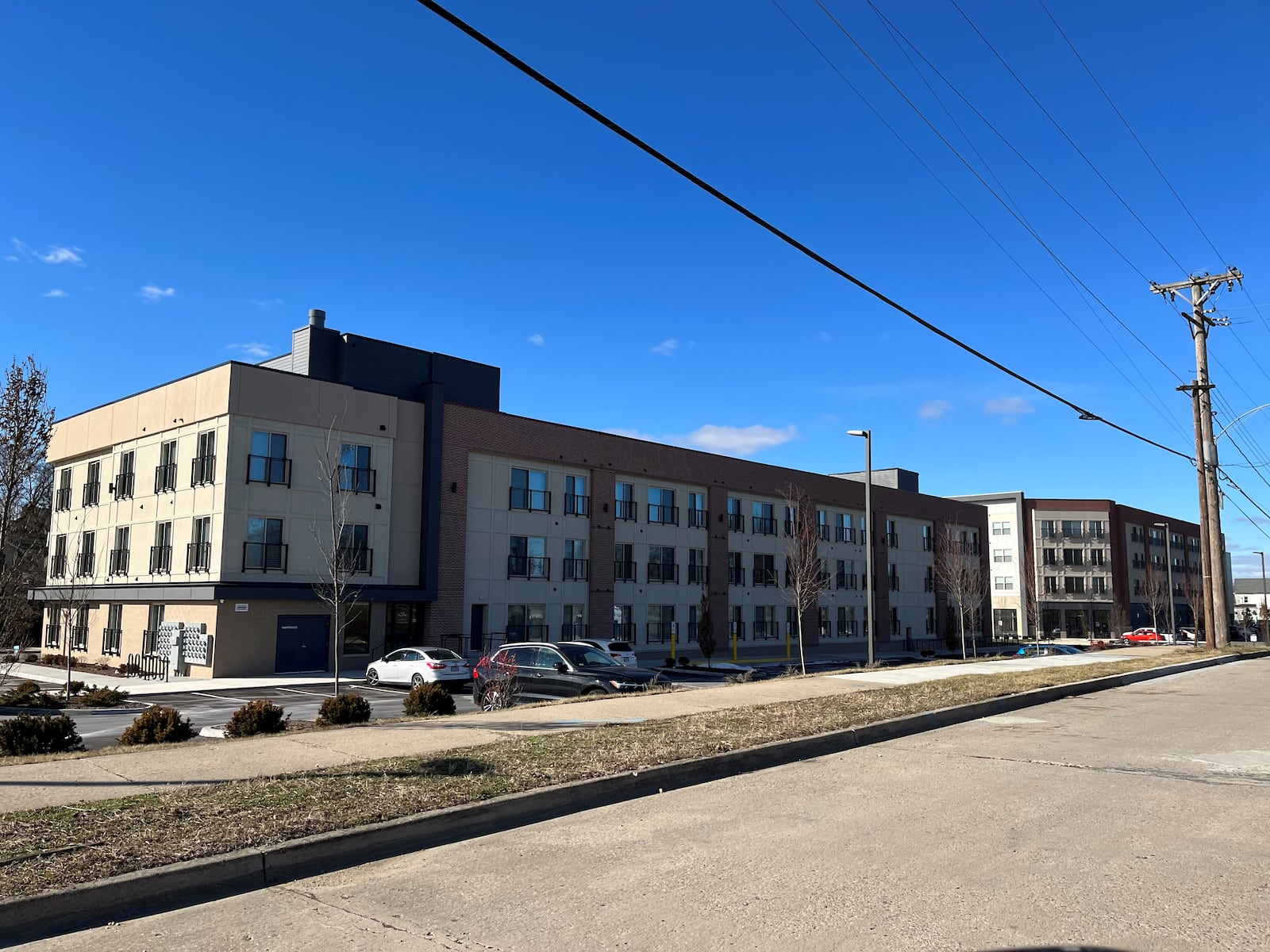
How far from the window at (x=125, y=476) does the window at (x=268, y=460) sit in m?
8.53

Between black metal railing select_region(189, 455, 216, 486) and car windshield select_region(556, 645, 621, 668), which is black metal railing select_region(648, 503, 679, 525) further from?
car windshield select_region(556, 645, 621, 668)

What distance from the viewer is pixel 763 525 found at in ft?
174

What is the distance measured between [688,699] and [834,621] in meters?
44.2

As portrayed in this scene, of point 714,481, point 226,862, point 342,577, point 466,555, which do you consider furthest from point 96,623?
point 226,862

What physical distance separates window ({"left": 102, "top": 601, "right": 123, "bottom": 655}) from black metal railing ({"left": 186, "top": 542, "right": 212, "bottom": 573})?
6.87 meters

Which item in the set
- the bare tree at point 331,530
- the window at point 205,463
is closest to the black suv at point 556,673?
the bare tree at point 331,530

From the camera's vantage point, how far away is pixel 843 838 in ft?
23.0

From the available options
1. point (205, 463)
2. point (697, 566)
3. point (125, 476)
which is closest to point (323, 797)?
point (205, 463)

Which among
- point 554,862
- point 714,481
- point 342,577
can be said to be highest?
point 714,481

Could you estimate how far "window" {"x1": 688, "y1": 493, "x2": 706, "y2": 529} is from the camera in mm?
48969

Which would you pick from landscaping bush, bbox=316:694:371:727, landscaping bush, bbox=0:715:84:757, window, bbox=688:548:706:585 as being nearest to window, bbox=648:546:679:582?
window, bbox=688:548:706:585

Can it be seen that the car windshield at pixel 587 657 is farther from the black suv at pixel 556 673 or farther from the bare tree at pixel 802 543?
the bare tree at pixel 802 543

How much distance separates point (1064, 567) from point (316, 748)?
9301cm

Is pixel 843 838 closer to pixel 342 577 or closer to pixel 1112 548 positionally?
pixel 342 577
